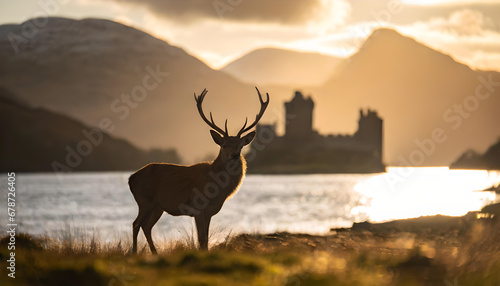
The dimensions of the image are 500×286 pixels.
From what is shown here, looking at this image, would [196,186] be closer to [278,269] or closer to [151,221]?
[151,221]

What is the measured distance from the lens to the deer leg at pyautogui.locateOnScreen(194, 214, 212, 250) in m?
10.5

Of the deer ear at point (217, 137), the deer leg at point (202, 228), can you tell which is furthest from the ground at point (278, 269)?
the deer ear at point (217, 137)

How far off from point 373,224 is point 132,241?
35.8ft

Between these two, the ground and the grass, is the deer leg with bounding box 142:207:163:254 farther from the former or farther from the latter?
the grass

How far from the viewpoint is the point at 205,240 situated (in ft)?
34.6

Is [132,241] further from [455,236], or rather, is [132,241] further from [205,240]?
[455,236]

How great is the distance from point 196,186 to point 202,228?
0.88m

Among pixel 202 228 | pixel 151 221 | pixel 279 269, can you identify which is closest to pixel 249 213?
pixel 151 221

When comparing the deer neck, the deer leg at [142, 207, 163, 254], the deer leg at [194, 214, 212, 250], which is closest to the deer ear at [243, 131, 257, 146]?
the deer neck

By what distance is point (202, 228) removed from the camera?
10.7 meters

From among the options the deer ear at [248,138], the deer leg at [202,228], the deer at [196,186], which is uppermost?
the deer ear at [248,138]

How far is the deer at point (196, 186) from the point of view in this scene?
10898 mm

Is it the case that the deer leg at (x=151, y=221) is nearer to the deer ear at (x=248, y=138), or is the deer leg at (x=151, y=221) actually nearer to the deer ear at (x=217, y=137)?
the deer ear at (x=217, y=137)

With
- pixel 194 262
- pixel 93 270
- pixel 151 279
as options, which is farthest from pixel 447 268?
pixel 93 270
